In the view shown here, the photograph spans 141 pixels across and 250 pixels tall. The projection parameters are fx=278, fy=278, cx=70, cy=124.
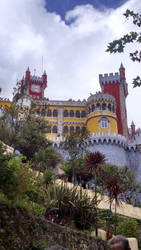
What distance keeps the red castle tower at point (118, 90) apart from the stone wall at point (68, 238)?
42.3 m

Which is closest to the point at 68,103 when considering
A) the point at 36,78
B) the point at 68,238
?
the point at 36,78

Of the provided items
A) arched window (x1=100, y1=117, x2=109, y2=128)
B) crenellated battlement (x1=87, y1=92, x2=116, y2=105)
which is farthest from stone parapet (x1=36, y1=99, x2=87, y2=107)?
arched window (x1=100, y1=117, x2=109, y2=128)

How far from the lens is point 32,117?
34094mm

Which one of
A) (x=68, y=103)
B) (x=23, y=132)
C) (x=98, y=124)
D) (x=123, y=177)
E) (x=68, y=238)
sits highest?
(x=68, y=103)

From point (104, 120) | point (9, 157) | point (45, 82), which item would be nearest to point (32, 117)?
point (104, 120)

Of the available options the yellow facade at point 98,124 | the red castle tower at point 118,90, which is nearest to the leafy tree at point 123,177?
the yellow facade at point 98,124

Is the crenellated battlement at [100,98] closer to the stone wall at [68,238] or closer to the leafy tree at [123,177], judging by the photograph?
the leafy tree at [123,177]

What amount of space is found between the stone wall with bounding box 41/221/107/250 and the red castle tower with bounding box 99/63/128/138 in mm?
42267

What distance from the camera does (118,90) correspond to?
2216 inches

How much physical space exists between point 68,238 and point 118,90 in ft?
160

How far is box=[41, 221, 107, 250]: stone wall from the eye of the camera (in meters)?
9.07

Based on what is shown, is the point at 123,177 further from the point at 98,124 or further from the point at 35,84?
the point at 35,84

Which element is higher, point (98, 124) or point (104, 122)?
point (104, 122)

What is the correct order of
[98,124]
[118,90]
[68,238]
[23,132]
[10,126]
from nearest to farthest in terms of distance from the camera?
[68,238] → [23,132] → [10,126] → [98,124] → [118,90]
